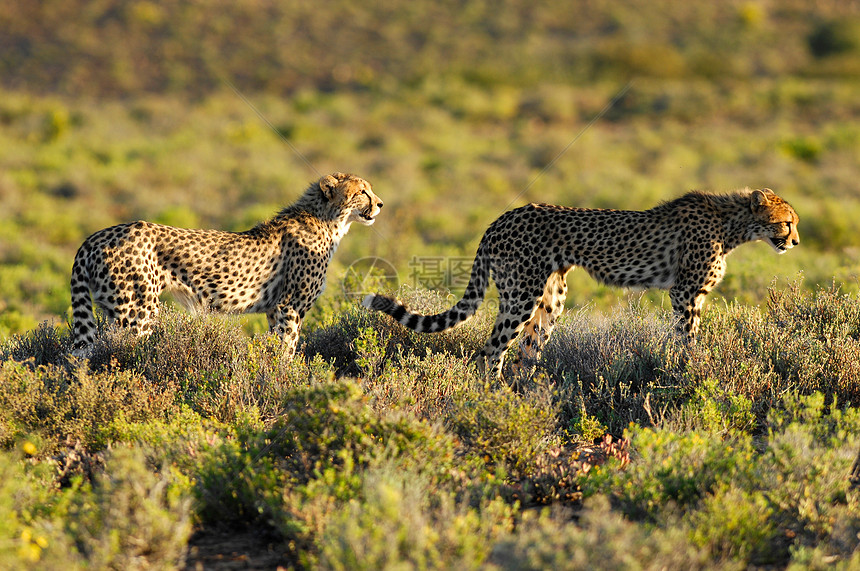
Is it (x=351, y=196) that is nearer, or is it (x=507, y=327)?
(x=507, y=327)

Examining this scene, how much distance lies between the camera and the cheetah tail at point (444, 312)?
18.6 feet

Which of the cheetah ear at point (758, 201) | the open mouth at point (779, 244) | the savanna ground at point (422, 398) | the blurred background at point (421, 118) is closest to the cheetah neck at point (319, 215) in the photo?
the savanna ground at point (422, 398)

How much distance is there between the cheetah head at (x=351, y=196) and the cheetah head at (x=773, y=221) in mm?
3035

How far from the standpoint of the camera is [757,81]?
1359 inches

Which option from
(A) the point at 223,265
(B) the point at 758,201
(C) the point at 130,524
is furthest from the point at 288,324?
(B) the point at 758,201

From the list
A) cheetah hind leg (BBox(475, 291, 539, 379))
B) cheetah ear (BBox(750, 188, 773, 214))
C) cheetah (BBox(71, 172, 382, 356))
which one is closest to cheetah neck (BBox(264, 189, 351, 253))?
cheetah (BBox(71, 172, 382, 356))

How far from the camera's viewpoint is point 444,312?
6023 mm

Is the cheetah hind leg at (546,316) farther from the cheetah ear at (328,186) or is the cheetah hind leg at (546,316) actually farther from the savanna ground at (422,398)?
the cheetah ear at (328,186)

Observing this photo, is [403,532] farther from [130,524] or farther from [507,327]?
[507,327]

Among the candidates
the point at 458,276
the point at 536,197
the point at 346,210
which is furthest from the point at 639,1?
the point at 346,210

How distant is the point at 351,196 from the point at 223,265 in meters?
1.27

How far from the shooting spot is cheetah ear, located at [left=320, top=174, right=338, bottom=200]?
22.0 ft

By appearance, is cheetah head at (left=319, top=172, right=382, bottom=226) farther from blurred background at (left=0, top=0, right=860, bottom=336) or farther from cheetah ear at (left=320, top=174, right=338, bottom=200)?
blurred background at (left=0, top=0, right=860, bottom=336)

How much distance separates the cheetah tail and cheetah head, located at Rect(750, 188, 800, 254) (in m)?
2.13
